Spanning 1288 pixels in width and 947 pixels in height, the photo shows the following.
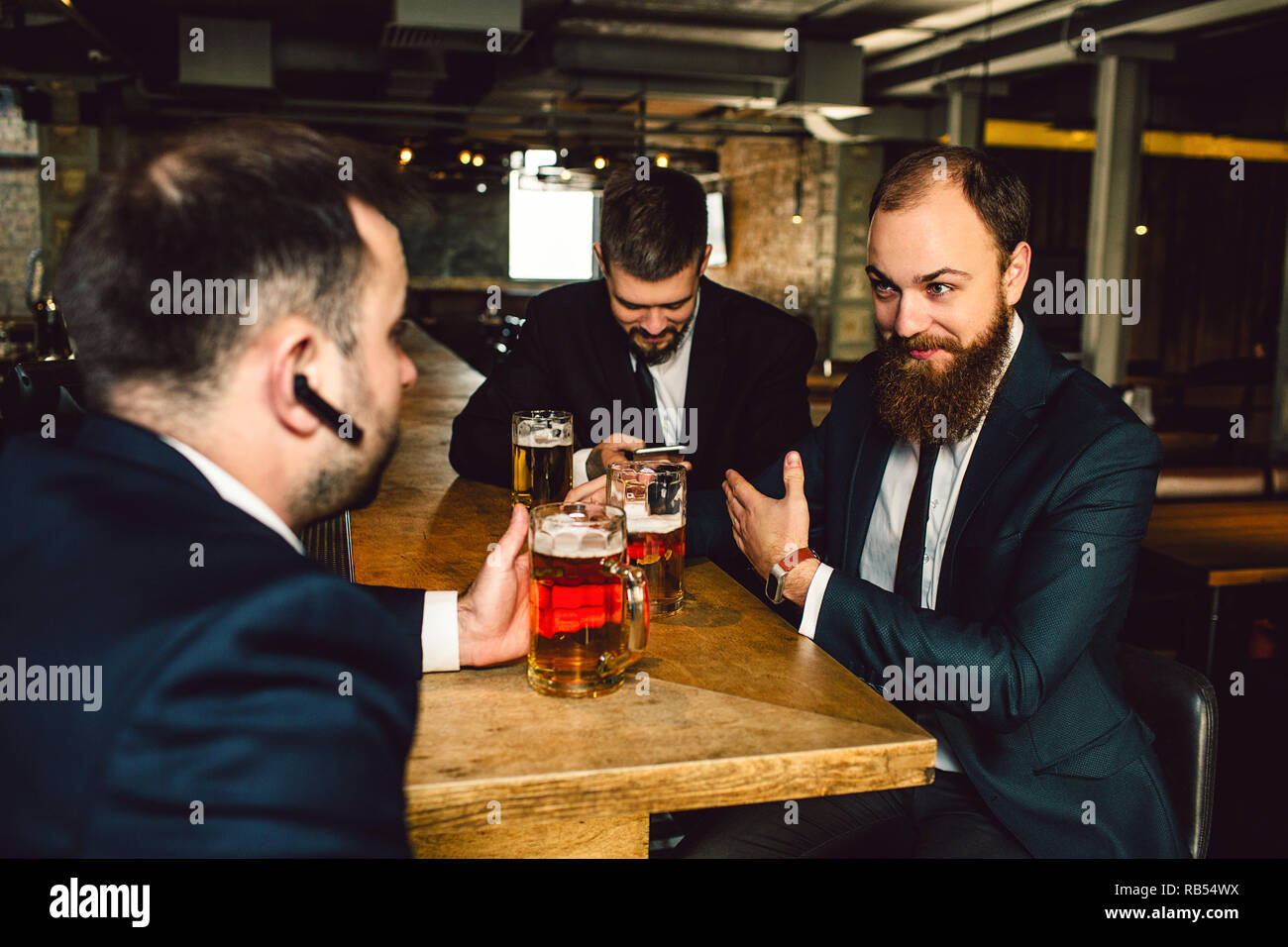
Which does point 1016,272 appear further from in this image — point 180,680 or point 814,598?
point 180,680

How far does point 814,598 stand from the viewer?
4.91 ft

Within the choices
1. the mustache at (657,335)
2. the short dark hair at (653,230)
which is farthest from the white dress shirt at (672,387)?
the short dark hair at (653,230)

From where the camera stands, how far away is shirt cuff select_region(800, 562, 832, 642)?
1494 mm

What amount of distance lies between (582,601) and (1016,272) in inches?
41.6

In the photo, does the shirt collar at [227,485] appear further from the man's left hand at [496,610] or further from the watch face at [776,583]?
the watch face at [776,583]

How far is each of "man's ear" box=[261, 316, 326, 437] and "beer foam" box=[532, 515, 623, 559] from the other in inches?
14.4

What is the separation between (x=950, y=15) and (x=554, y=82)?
12.0ft

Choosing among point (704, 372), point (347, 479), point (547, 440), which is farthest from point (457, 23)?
point (347, 479)

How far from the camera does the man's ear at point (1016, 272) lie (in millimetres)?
1727

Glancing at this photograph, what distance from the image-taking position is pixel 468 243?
1403cm

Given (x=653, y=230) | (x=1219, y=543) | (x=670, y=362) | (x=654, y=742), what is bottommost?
(x=1219, y=543)

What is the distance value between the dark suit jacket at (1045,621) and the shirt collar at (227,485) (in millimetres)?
895

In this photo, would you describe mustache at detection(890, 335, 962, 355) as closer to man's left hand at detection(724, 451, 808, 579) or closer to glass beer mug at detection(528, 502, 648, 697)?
man's left hand at detection(724, 451, 808, 579)
